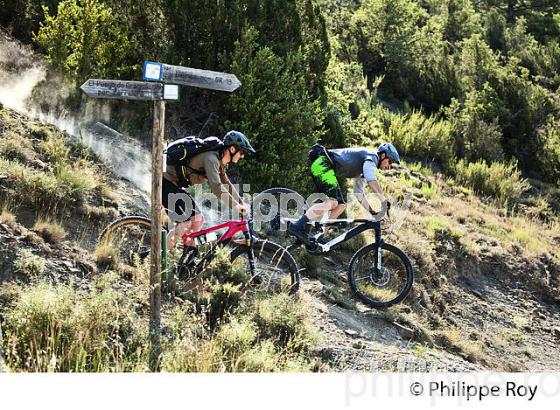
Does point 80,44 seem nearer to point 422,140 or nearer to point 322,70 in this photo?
point 322,70

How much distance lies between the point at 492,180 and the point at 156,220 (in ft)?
38.9

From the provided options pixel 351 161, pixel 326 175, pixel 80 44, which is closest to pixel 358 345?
pixel 326 175

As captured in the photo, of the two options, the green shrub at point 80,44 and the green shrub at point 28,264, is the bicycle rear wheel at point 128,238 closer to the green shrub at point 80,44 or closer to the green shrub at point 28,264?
the green shrub at point 28,264

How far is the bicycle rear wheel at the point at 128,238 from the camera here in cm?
746

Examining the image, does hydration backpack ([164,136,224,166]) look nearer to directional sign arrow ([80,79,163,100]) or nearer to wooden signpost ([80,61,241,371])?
wooden signpost ([80,61,241,371])

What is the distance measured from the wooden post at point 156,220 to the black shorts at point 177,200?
82 centimetres

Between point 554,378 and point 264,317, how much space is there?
289cm

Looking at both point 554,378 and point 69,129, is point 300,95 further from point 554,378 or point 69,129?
point 554,378

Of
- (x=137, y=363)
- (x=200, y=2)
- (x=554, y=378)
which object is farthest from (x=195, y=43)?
(x=554, y=378)

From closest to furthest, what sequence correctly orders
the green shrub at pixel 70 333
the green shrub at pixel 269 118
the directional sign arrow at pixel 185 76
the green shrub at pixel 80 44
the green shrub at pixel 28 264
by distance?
the green shrub at pixel 70 333 → the directional sign arrow at pixel 185 76 → the green shrub at pixel 28 264 → the green shrub at pixel 269 118 → the green shrub at pixel 80 44

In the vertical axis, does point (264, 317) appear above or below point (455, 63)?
below

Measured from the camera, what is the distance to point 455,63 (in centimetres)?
2206

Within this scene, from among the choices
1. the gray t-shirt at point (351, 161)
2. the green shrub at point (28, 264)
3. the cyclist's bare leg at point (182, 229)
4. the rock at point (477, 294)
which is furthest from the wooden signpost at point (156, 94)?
the rock at point (477, 294)

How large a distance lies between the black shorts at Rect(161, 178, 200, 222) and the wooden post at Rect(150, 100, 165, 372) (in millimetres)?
819
